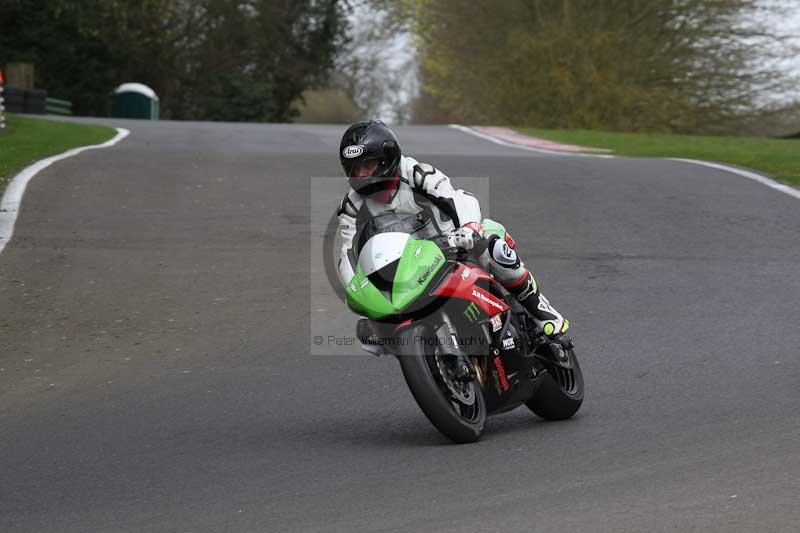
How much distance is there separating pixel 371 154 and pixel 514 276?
3.54 ft

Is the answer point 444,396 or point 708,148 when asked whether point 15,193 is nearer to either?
point 444,396

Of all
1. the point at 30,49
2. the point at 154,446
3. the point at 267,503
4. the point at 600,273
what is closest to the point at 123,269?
the point at 600,273

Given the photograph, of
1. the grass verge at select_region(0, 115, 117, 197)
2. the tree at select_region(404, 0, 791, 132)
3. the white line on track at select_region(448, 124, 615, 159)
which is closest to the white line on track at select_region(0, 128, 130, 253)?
the grass verge at select_region(0, 115, 117, 197)

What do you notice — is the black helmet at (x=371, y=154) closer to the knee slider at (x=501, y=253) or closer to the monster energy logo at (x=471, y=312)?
the knee slider at (x=501, y=253)

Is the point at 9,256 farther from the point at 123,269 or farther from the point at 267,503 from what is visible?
the point at 267,503

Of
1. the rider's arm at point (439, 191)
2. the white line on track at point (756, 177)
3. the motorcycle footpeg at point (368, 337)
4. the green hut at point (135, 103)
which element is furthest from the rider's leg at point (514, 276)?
the green hut at point (135, 103)

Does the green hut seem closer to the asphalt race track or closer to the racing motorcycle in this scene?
the asphalt race track

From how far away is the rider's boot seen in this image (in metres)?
7.43

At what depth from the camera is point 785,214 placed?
14.8 meters

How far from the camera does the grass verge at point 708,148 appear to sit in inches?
758

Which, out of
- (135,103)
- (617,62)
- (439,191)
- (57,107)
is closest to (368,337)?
(439,191)

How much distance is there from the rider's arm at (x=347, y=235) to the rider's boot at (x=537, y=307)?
0.93 metres

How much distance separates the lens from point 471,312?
22.4 feet

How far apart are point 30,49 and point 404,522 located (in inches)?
1587
